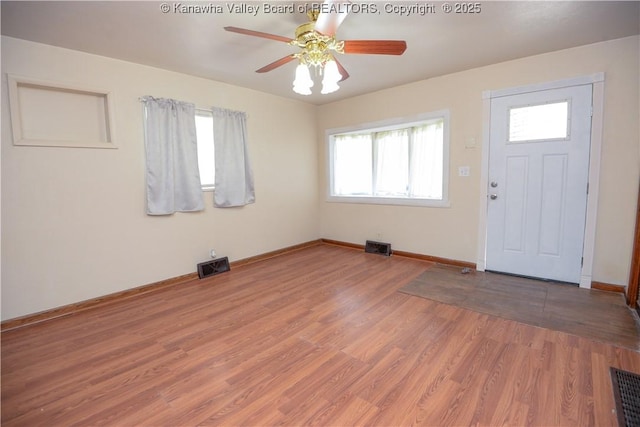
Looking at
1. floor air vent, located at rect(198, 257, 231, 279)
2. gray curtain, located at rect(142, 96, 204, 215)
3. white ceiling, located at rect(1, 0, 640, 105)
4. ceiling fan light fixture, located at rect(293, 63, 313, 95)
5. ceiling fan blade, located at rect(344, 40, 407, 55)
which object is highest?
white ceiling, located at rect(1, 0, 640, 105)

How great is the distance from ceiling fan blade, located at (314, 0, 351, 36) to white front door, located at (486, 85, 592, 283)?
8.40 ft

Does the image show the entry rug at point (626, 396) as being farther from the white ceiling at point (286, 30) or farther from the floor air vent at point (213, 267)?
the floor air vent at point (213, 267)

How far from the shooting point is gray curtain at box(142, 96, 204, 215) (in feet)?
10.7

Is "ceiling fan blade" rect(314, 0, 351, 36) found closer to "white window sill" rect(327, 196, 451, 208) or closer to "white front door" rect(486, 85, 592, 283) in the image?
"white front door" rect(486, 85, 592, 283)

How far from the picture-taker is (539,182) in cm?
323

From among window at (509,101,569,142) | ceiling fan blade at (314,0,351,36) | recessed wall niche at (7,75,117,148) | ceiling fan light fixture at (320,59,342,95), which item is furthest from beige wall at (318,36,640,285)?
recessed wall niche at (7,75,117,148)

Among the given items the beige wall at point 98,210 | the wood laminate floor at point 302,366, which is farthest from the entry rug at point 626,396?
the beige wall at point 98,210

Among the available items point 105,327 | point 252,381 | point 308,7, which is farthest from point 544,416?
point 105,327

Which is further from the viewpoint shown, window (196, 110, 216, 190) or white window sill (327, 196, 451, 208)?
white window sill (327, 196, 451, 208)

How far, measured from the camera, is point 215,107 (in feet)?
12.6

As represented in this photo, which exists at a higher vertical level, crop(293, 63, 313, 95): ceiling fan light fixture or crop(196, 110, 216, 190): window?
crop(293, 63, 313, 95): ceiling fan light fixture

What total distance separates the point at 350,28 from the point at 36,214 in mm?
3210

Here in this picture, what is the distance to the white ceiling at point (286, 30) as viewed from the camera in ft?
7.09

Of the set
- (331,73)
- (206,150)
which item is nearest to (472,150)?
(331,73)
